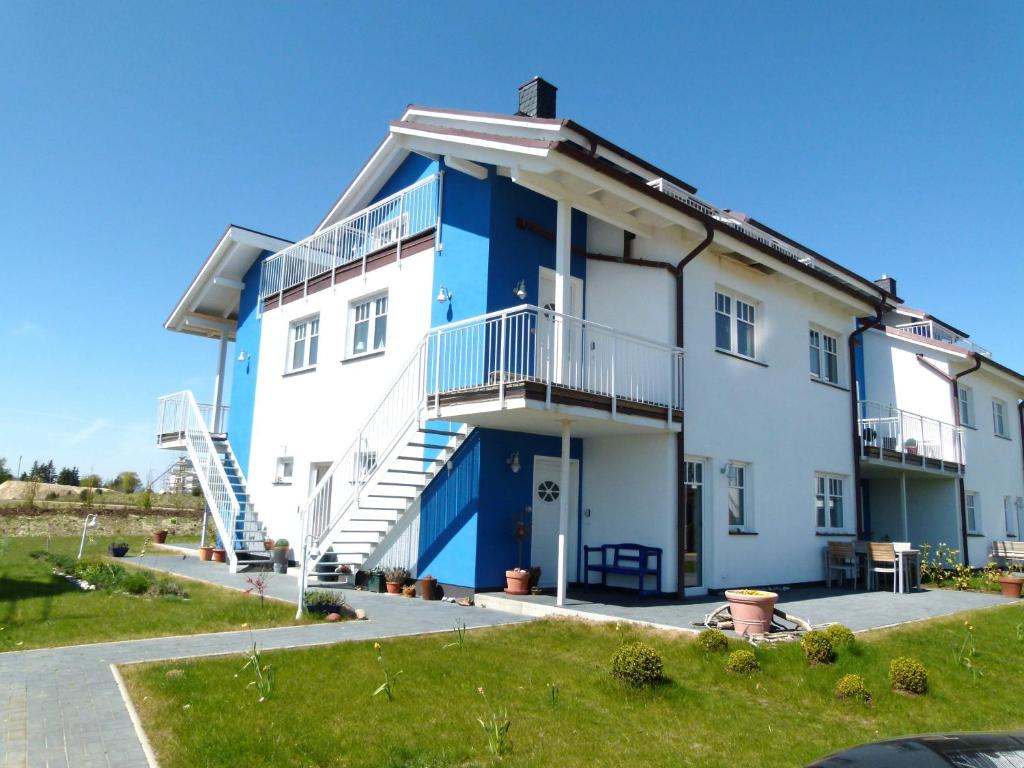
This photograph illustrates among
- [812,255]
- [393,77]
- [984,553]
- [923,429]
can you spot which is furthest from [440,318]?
[984,553]

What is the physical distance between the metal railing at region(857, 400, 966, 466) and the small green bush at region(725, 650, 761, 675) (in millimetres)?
11336

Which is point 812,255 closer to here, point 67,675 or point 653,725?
point 653,725

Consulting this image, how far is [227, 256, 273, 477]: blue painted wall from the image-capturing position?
64.7ft

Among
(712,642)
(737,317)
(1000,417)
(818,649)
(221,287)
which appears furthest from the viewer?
(1000,417)

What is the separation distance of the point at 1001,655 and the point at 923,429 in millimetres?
11683

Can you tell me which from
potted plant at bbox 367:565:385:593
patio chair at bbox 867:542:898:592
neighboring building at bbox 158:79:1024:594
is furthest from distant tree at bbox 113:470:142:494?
patio chair at bbox 867:542:898:592

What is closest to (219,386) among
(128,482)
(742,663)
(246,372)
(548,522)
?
(246,372)

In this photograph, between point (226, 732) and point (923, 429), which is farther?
point (923, 429)

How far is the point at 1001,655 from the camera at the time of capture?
9.11 meters

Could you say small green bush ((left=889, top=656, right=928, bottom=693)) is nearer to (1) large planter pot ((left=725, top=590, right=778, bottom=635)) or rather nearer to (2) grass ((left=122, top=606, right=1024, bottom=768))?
(2) grass ((left=122, top=606, right=1024, bottom=768))

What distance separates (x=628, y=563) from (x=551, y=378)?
11.6 ft

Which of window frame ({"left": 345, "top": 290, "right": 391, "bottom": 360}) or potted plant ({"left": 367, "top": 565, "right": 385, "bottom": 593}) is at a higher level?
window frame ({"left": 345, "top": 290, "right": 391, "bottom": 360})

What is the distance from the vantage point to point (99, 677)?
22.2 feet

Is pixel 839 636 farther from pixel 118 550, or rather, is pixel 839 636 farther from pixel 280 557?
pixel 118 550
